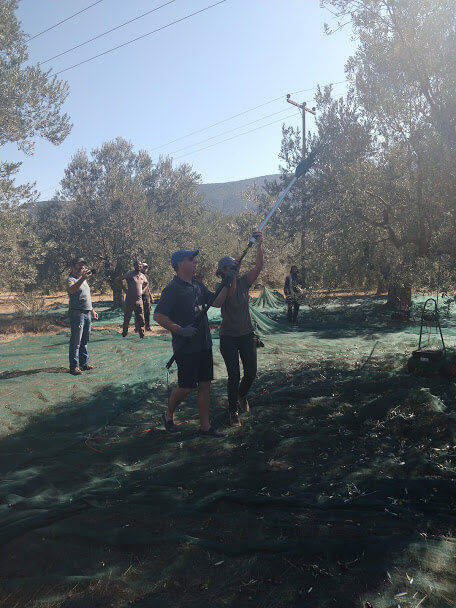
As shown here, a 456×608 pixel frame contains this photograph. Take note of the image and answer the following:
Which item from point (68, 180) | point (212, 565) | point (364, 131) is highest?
point (68, 180)

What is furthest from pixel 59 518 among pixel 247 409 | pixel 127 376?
pixel 127 376

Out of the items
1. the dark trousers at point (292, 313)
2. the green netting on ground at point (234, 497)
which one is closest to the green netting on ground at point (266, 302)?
the dark trousers at point (292, 313)

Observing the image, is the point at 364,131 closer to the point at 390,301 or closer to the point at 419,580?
the point at 390,301

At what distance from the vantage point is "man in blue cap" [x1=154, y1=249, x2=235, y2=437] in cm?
499

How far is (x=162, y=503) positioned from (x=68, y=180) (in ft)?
73.4

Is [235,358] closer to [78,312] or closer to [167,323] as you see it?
[167,323]

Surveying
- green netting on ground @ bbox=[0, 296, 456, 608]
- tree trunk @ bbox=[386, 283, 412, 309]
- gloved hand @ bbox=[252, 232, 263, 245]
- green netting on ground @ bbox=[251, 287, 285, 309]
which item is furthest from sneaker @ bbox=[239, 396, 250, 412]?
green netting on ground @ bbox=[251, 287, 285, 309]

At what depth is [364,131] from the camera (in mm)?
11430

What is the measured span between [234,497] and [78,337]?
541 centimetres

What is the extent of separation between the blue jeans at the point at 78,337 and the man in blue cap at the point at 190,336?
11.1 ft

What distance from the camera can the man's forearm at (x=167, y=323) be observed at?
481 cm

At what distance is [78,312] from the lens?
8.16 m

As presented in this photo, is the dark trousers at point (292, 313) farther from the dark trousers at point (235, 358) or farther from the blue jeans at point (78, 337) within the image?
the dark trousers at point (235, 358)

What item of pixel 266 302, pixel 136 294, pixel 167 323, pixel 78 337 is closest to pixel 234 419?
pixel 167 323
